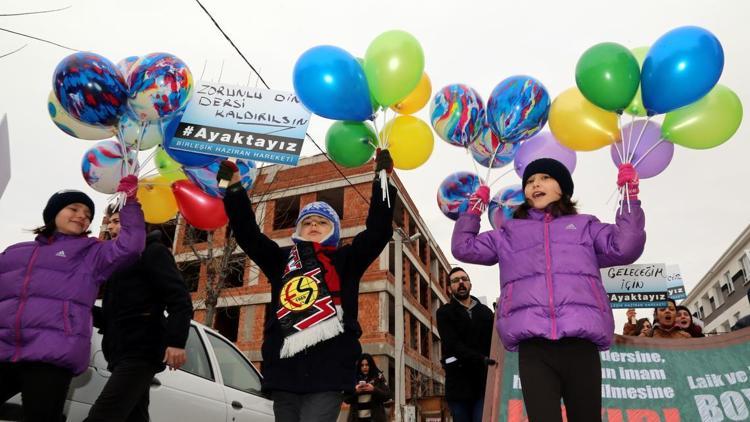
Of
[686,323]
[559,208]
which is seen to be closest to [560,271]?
[559,208]

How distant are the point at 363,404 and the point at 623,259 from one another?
4.90 m

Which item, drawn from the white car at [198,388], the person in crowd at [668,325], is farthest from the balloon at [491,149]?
the person in crowd at [668,325]

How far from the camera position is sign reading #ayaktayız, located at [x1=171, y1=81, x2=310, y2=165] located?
4.24 m

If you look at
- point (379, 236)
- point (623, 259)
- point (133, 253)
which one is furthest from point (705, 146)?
point (133, 253)

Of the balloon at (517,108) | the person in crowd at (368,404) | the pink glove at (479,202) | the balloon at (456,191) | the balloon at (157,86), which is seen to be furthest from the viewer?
the person in crowd at (368,404)

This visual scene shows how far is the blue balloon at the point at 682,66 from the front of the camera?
3203 millimetres

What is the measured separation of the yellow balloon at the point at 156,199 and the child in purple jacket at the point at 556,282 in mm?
2738

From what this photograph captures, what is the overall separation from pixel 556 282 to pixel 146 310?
7.74ft

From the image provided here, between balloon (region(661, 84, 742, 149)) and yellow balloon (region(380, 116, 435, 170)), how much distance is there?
184 cm

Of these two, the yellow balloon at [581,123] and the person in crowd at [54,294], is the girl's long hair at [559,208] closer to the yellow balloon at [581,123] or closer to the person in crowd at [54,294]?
the yellow balloon at [581,123]

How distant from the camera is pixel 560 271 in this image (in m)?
2.59

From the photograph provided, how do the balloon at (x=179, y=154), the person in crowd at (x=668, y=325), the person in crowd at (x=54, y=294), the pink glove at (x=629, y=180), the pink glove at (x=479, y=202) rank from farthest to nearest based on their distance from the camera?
the person in crowd at (x=668, y=325)
the balloon at (x=179, y=154)
the pink glove at (x=479, y=202)
the pink glove at (x=629, y=180)
the person in crowd at (x=54, y=294)

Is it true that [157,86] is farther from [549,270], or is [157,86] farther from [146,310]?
[549,270]

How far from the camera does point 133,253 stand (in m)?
3.04
